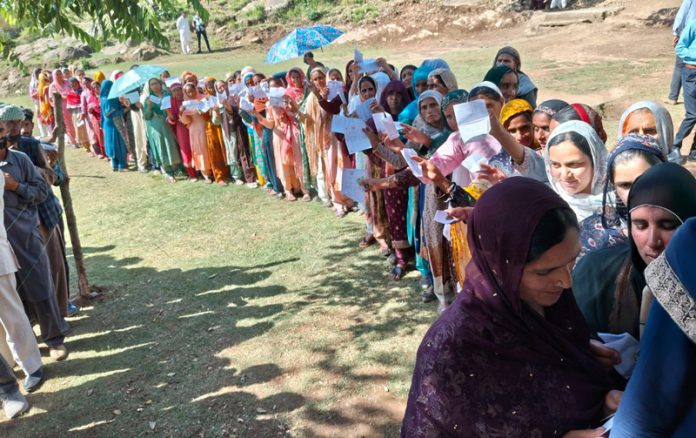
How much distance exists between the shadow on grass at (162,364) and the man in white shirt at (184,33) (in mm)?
21243

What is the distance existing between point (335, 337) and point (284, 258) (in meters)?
1.86

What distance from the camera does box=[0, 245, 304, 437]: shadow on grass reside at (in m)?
3.77

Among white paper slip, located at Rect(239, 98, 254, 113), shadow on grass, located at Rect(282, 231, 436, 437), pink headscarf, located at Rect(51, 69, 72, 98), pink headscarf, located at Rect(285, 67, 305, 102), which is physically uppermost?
pink headscarf, located at Rect(51, 69, 72, 98)

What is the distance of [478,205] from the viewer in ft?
5.62

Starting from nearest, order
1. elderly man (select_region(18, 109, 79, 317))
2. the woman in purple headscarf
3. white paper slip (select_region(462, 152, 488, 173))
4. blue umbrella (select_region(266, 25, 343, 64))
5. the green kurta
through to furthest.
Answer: white paper slip (select_region(462, 152, 488, 173)) → elderly man (select_region(18, 109, 79, 317)) → the woman in purple headscarf → blue umbrella (select_region(266, 25, 343, 64)) → the green kurta

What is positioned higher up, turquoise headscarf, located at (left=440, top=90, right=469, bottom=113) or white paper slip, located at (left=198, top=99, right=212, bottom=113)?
white paper slip, located at (left=198, top=99, right=212, bottom=113)

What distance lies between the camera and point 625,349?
1.77 metres

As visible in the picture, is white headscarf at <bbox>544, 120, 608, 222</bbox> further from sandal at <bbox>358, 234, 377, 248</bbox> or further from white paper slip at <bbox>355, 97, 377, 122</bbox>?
sandal at <bbox>358, 234, 377, 248</bbox>

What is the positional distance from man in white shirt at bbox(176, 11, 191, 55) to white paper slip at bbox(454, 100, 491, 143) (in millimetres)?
24528

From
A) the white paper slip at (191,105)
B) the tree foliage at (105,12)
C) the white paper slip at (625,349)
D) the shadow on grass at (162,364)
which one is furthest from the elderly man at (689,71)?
the white paper slip at (191,105)

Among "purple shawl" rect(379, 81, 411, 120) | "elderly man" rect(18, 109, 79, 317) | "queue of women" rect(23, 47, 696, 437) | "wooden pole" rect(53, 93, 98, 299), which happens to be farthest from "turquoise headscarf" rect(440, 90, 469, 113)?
"wooden pole" rect(53, 93, 98, 299)

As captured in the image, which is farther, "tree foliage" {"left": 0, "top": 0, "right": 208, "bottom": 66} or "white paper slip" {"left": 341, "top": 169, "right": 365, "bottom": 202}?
"white paper slip" {"left": 341, "top": 169, "right": 365, "bottom": 202}

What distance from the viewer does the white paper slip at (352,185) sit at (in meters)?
4.84

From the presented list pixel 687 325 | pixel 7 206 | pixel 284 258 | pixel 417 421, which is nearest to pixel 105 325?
pixel 7 206
